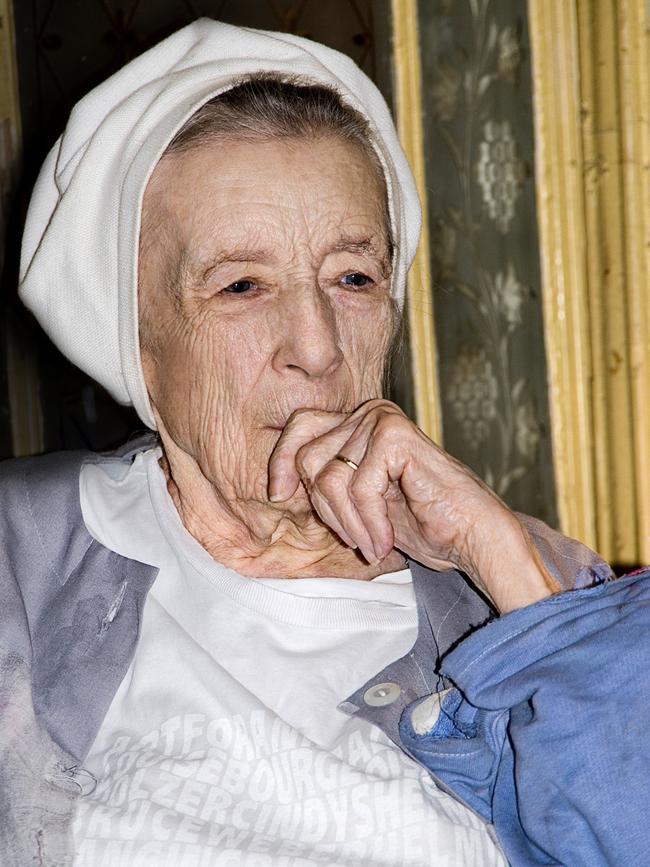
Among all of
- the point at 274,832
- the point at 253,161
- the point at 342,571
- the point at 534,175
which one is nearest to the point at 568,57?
the point at 534,175

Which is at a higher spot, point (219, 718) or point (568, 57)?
point (568, 57)

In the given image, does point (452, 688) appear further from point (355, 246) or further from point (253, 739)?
point (355, 246)

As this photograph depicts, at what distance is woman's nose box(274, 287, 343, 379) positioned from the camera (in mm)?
1216

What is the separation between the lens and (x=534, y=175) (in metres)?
2.32

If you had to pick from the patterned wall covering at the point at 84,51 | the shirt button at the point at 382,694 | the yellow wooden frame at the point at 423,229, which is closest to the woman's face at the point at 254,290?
the shirt button at the point at 382,694

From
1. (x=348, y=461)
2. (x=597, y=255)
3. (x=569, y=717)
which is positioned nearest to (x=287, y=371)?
(x=348, y=461)

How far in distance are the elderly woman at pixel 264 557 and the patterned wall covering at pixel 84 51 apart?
1.19 m

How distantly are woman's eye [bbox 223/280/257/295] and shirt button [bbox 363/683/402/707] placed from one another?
19.3 inches

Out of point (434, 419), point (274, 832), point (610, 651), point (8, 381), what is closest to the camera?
point (610, 651)

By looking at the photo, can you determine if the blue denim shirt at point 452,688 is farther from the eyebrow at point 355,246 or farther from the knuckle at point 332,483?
the eyebrow at point 355,246

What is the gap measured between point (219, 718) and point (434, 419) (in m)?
1.44

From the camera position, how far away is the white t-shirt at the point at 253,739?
1.07 metres

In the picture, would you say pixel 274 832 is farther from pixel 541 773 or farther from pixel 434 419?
pixel 434 419

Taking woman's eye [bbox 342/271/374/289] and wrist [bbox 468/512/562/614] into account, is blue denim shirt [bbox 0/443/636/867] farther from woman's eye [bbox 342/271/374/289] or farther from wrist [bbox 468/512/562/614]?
woman's eye [bbox 342/271/374/289]
